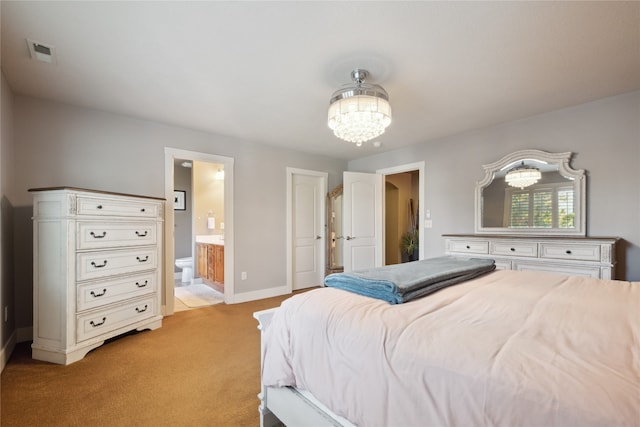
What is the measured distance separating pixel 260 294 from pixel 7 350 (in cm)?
251

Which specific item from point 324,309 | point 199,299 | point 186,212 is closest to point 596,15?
point 324,309

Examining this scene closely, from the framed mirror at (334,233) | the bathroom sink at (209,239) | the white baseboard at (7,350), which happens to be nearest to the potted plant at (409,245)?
the framed mirror at (334,233)

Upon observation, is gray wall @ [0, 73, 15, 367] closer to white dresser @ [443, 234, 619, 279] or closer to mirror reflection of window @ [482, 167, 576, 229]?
white dresser @ [443, 234, 619, 279]

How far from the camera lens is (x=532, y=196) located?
127 inches

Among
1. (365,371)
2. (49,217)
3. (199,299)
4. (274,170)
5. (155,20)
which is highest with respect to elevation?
(155,20)

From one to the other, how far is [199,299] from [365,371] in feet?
12.6

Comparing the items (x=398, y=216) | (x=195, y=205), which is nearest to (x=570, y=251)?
(x=398, y=216)

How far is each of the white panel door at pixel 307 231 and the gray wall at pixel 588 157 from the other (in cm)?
199

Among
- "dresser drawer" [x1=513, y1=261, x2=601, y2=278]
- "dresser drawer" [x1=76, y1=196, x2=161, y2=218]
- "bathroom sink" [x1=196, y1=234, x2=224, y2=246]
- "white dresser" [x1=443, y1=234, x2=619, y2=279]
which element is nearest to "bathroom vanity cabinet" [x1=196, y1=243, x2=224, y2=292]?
"bathroom sink" [x1=196, y1=234, x2=224, y2=246]

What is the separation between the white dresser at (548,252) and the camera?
2539mm

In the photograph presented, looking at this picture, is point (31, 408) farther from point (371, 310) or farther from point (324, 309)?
point (371, 310)

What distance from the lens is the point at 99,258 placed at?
2.49 meters

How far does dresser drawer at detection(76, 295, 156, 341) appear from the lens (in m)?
2.36

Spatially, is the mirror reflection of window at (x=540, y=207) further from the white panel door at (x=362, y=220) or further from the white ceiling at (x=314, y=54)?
the white panel door at (x=362, y=220)
